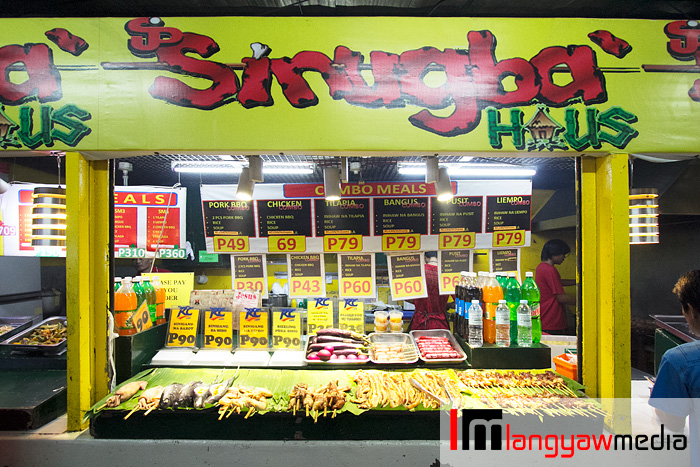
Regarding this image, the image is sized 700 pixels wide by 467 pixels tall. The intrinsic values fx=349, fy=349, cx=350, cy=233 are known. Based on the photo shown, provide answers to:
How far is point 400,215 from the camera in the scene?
4.57m

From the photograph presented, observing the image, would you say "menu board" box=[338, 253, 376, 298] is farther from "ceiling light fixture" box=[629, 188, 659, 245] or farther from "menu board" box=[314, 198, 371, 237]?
"ceiling light fixture" box=[629, 188, 659, 245]

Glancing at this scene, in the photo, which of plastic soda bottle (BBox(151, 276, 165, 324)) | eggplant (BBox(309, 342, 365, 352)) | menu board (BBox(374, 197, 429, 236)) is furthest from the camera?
menu board (BBox(374, 197, 429, 236))

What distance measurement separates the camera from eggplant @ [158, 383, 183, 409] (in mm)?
2291

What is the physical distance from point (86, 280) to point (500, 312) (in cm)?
→ 296

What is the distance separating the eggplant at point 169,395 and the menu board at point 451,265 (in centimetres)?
341

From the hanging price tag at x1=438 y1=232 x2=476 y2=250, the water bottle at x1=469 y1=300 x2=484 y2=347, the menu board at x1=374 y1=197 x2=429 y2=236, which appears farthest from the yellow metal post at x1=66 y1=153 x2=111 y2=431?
the hanging price tag at x1=438 y1=232 x2=476 y2=250

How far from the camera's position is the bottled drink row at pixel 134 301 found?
2.69 metres

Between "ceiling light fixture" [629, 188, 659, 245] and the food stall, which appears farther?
"ceiling light fixture" [629, 188, 659, 245]

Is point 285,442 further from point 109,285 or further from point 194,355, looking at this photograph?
point 109,285

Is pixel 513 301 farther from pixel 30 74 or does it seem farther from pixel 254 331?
pixel 30 74

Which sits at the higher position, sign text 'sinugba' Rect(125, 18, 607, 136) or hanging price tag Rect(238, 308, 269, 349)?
sign text 'sinugba' Rect(125, 18, 607, 136)

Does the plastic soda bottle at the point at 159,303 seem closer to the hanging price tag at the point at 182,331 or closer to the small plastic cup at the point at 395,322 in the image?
the hanging price tag at the point at 182,331

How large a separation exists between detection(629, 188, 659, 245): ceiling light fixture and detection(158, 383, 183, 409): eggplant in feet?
15.1

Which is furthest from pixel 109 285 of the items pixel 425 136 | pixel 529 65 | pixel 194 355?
pixel 529 65
